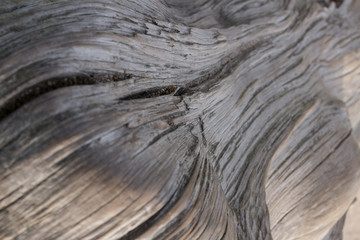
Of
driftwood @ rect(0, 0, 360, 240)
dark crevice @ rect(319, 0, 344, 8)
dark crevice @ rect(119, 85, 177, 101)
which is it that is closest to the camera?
driftwood @ rect(0, 0, 360, 240)

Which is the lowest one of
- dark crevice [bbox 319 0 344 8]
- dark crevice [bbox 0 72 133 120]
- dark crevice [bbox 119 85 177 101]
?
dark crevice [bbox 0 72 133 120]

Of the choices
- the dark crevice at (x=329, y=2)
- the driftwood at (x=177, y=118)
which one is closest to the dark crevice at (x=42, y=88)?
the driftwood at (x=177, y=118)

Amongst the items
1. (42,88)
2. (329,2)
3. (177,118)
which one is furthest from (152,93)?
(329,2)

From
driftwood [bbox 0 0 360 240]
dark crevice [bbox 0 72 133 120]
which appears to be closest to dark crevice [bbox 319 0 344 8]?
driftwood [bbox 0 0 360 240]

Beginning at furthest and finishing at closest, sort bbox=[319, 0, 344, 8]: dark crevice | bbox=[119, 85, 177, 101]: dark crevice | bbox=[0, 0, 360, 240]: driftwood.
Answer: bbox=[319, 0, 344, 8]: dark crevice < bbox=[119, 85, 177, 101]: dark crevice < bbox=[0, 0, 360, 240]: driftwood

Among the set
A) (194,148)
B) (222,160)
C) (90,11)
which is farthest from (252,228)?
(90,11)

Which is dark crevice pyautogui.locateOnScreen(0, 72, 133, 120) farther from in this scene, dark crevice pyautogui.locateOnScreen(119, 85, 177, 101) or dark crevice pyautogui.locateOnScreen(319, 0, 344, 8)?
dark crevice pyautogui.locateOnScreen(319, 0, 344, 8)

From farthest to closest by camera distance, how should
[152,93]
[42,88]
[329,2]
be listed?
[329,2]
[152,93]
[42,88]

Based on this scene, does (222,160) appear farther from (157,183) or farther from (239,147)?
(157,183)

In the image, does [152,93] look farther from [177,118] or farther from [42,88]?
[42,88]
